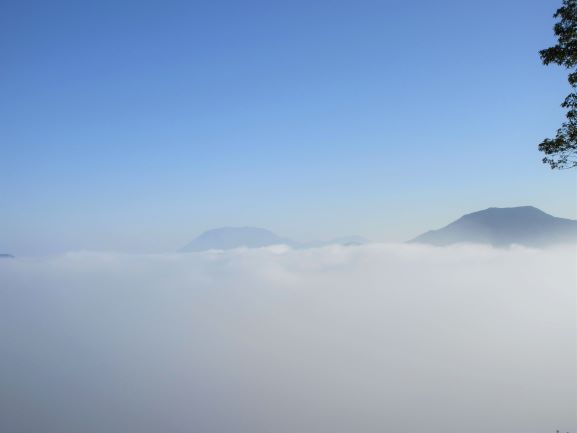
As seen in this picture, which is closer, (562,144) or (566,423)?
(562,144)

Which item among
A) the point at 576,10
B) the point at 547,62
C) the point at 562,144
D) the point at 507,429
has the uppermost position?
the point at 576,10

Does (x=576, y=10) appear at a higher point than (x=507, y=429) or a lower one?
higher

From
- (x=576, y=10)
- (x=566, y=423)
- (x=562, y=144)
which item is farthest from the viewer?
(x=566, y=423)

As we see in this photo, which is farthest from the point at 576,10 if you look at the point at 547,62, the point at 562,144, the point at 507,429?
the point at 507,429

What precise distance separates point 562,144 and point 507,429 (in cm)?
23877

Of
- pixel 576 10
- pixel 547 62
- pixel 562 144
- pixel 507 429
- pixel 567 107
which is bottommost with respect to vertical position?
pixel 507 429

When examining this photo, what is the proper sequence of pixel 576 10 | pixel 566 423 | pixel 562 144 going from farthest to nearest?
pixel 566 423 → pixel 562 144 → pixel 576 10

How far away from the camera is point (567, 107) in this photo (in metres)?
14.0

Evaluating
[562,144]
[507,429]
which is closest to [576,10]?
[562,144]

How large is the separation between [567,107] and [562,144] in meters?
1.34

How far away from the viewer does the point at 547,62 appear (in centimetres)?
1426

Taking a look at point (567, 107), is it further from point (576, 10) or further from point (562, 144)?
point (576, 10)

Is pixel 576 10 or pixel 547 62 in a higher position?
pixel 576 10

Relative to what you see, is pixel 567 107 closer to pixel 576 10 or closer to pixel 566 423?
pixel 576 10
